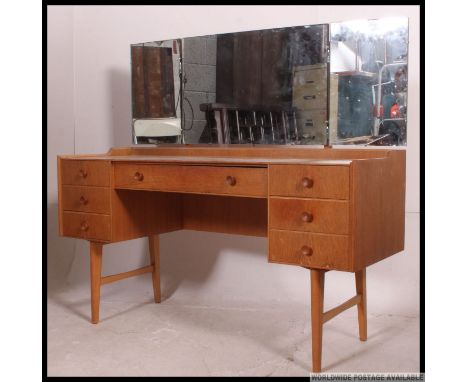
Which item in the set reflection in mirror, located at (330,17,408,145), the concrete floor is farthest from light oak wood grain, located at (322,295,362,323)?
reflection in mirror, located at (330,17,408,145)

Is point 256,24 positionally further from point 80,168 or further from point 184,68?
point 80,168

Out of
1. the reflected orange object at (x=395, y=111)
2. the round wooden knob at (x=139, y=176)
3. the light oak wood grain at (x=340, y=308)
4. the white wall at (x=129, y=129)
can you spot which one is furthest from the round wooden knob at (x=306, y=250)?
the white wall at (x=129, y=129)

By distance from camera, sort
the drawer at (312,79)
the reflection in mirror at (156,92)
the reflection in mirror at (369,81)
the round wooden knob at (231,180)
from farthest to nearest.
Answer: the reflection in mirror at (156,92)
the drawer at (312,79)
the reflection in mirror at (369,81)
the round wooden knob at (231,180)

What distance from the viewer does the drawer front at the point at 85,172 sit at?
282cm

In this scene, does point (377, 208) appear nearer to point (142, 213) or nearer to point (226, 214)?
point (226, 214)

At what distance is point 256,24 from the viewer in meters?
3.20

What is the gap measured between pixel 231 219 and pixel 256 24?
1.04 meters

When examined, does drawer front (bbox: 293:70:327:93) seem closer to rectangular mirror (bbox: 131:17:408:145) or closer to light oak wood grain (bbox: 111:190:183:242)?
rectangular mirror (bbox: 131:17:408:145)

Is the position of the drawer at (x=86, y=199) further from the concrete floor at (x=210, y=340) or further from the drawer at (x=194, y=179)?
the concrete floor at (x=210, y=340)

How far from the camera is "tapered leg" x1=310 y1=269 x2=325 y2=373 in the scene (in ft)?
7.44

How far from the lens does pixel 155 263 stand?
3309 millimetres

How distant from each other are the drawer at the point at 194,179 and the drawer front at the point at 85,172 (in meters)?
0.06

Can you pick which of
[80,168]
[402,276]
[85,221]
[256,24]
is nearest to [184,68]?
[256,24]

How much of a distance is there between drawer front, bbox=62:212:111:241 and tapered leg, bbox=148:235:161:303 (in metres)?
0.44
